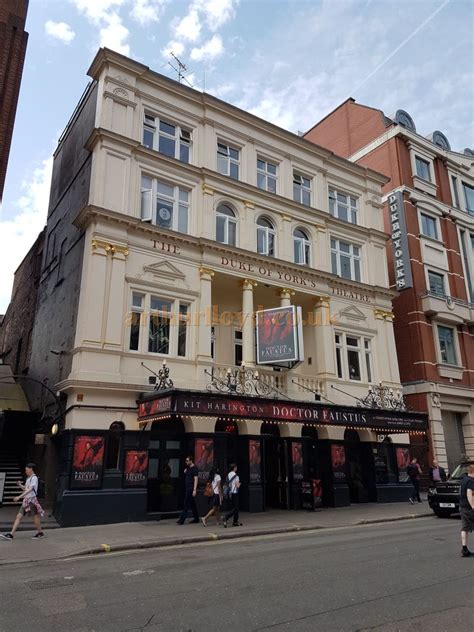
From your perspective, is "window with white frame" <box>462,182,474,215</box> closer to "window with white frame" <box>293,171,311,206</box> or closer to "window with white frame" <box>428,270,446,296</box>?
"window with white frame" <box>428,270,446,296</box>

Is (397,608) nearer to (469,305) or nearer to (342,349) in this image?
(342,349)

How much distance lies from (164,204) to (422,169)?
19.3 meters

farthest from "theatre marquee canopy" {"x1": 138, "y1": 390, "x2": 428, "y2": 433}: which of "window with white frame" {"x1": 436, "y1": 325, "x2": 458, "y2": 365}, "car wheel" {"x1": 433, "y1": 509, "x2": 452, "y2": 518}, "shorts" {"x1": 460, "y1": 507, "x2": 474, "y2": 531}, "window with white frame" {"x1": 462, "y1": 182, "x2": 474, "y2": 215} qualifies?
"window with white frame" {"x1": 462, "y1": 182, "x2": 474, "y2": 215}

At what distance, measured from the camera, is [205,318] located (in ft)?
60.6

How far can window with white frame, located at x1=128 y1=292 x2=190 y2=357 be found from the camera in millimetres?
17172

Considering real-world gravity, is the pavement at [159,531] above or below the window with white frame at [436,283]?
below

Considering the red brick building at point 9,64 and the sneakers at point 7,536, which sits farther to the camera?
the red brick building at point 9,64

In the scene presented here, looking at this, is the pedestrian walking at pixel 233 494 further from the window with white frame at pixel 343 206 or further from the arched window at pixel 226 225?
the window with white frame at pixel 343 206

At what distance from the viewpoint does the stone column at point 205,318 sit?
18.1m

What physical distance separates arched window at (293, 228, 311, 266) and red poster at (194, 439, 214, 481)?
9.68 metres

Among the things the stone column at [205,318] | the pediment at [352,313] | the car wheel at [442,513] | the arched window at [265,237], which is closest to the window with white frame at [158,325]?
the stone column at [205,318]

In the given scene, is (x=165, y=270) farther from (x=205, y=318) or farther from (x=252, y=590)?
(x=252, y=590)

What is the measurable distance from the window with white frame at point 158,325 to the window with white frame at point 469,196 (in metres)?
23.3

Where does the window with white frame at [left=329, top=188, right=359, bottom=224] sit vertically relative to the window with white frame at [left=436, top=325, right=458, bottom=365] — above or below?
above
